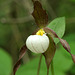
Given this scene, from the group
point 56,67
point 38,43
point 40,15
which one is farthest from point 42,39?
point 56,67

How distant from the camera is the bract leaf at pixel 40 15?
38.8 inches

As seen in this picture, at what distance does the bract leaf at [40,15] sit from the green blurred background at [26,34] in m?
0.63

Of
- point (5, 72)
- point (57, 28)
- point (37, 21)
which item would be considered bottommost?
point (5, 72)

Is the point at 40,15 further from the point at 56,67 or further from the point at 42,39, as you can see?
the point at 56,67

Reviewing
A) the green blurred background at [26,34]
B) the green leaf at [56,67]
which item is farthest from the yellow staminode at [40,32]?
the green leaf at [56,67]

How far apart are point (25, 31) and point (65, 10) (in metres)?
0.94

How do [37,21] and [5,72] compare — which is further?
[5,72]

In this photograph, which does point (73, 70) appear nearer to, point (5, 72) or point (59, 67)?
point (59, 67)

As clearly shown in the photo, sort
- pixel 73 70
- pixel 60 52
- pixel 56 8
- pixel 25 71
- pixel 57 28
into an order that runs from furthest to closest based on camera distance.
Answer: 1. pixel 56 8
2. pixel 73 70
3. pixel 60 52
4. pixel 25 71
5. pixel 57 28

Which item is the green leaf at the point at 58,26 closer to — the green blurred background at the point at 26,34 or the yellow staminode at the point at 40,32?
the yellow staminode at the point at 40,32

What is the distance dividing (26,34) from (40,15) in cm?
251

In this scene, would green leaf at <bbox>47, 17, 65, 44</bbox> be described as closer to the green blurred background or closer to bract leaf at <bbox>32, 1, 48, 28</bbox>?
bract leaf at <bbox>32, 1, 48, 28</bbox>

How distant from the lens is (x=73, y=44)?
1893mm

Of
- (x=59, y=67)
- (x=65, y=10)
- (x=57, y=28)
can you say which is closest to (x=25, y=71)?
(x=59, y=67)
